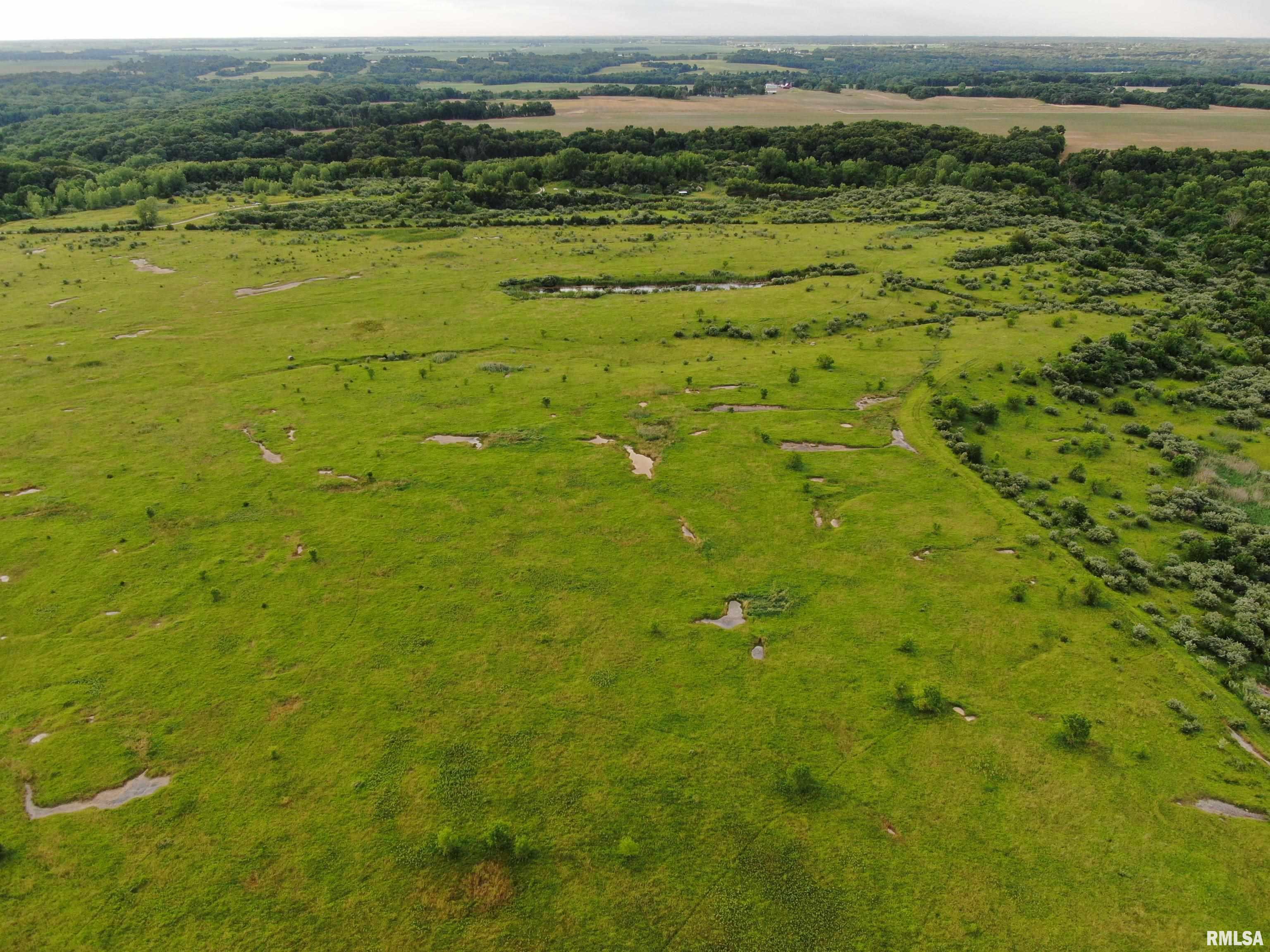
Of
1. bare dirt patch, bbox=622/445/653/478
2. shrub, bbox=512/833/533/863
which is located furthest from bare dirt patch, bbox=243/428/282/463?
shrub, bbox=512/833/533/863

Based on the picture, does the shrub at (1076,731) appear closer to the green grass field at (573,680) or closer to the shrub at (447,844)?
the green grass field at (573,680)

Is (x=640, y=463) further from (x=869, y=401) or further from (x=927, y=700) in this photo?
(x=927, y=700)

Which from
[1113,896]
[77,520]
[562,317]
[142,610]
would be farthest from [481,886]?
[562,317]

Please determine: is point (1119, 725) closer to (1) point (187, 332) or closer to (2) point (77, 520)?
(2) point (77, 520)

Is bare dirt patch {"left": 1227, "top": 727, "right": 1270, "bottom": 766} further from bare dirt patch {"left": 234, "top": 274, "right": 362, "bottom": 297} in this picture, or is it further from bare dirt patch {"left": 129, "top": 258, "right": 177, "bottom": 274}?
bare dirt patch {"left": 129, "top": 258, "right": 177, "bottom": 274}

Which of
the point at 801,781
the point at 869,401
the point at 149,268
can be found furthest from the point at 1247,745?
the point at 149,268
